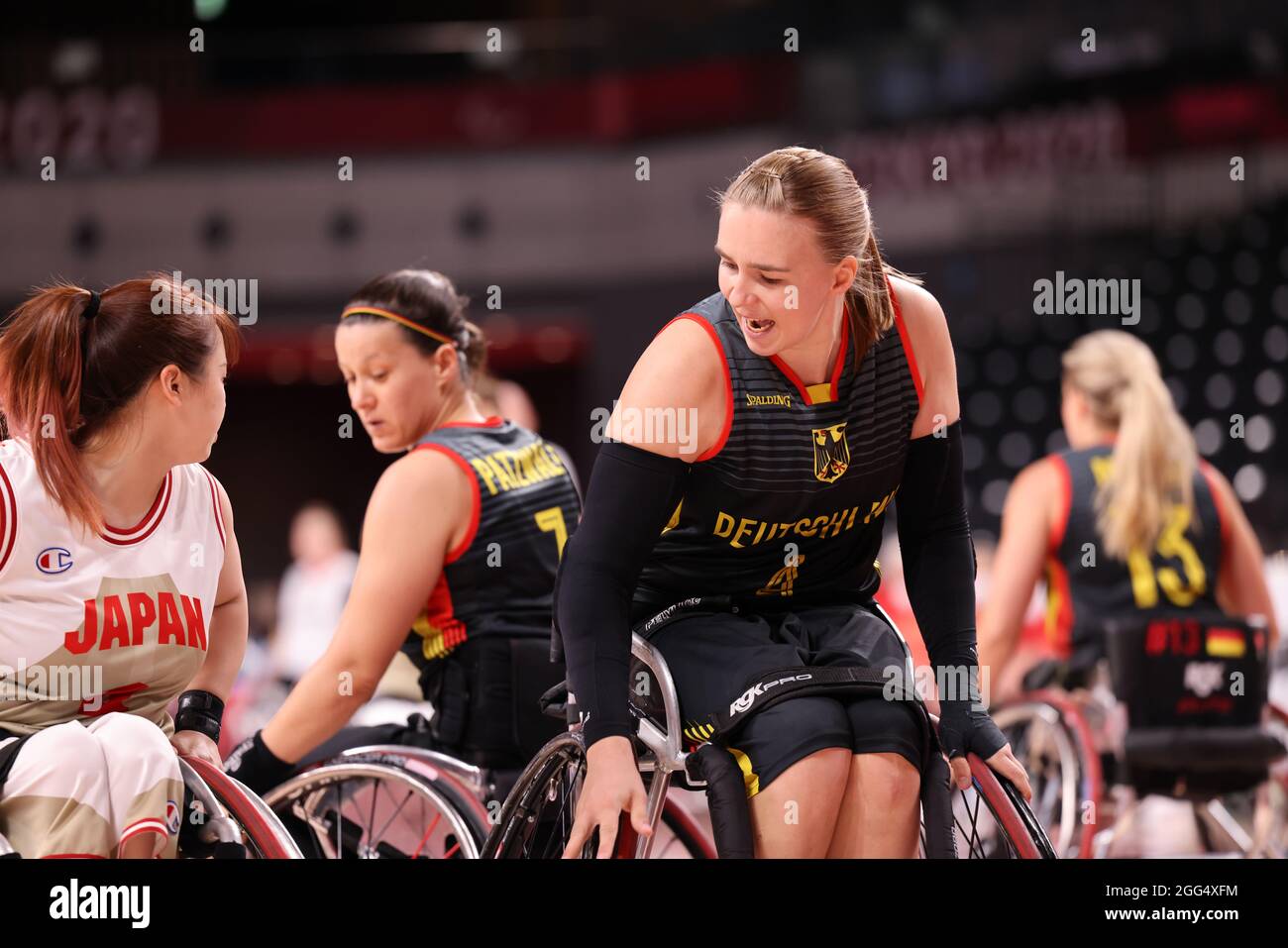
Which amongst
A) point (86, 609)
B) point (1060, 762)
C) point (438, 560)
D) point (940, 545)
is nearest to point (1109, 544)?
point (1060, 762)

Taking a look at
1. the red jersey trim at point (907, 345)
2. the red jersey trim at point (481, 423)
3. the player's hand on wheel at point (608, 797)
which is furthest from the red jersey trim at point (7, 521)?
the red jersey trim at point (907, 345)

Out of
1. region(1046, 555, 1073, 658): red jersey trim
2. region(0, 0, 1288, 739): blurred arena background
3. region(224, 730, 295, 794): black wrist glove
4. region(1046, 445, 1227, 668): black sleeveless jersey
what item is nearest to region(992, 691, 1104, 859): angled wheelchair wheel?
region(1046, 555, 1073, 658): red jersey trim

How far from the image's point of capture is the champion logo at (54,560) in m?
1.83

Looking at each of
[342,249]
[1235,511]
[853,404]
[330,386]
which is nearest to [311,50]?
[342,249]

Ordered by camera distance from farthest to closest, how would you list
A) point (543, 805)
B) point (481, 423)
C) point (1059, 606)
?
point (1059, 606)
point (481, 423)
point (543, 805)

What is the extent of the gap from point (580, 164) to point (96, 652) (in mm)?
9612

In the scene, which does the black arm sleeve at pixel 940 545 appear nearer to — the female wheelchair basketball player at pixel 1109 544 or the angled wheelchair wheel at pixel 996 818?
the angled wheelchair wheel at pixel 996 818

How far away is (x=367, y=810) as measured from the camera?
2.52 m

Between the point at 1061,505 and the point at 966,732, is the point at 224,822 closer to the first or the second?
the point at 966,732

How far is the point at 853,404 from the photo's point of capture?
197 centimetres

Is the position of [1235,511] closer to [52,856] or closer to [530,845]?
[530,845]

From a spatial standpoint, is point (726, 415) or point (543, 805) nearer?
point (726, 415)

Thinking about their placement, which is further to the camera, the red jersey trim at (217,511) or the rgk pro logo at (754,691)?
the red jersey trim at (217,511)
